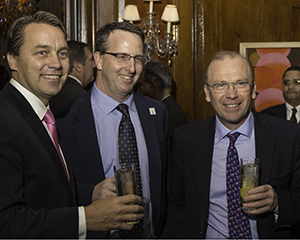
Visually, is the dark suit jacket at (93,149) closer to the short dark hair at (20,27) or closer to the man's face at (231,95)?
the man's face at (231,95)

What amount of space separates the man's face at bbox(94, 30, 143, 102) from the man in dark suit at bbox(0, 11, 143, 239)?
18.6 inches

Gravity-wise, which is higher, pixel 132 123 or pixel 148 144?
pixel 132 123

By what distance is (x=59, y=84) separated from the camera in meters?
1.70

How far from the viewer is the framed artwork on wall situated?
15.2ft

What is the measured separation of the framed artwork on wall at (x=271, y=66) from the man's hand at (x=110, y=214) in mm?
3609

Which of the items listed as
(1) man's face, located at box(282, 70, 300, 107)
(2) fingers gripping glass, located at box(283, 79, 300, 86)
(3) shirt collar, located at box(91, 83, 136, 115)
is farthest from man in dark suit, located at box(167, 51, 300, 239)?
(2) fingers gripping glass, located at box(283, 79, 300, 86)

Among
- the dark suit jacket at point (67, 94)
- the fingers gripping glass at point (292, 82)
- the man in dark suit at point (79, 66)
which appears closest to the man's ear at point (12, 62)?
the dark suit jacket at point (67, 94)

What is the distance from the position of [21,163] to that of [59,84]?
1.67ft

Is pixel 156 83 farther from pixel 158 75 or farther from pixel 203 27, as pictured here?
pixel 203 27

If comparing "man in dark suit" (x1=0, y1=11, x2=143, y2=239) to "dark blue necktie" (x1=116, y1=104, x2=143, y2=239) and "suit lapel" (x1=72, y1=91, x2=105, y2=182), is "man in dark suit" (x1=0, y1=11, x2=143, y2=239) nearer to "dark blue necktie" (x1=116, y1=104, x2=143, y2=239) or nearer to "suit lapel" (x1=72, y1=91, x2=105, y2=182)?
"suit lapel" (x1=72, y1=91, x2=105, y2=182)

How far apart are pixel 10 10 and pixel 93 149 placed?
2.92m

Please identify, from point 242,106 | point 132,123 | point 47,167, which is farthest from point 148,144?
point 47,167

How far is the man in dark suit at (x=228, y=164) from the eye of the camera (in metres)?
1.81

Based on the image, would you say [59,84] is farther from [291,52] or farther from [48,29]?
[291,52]
